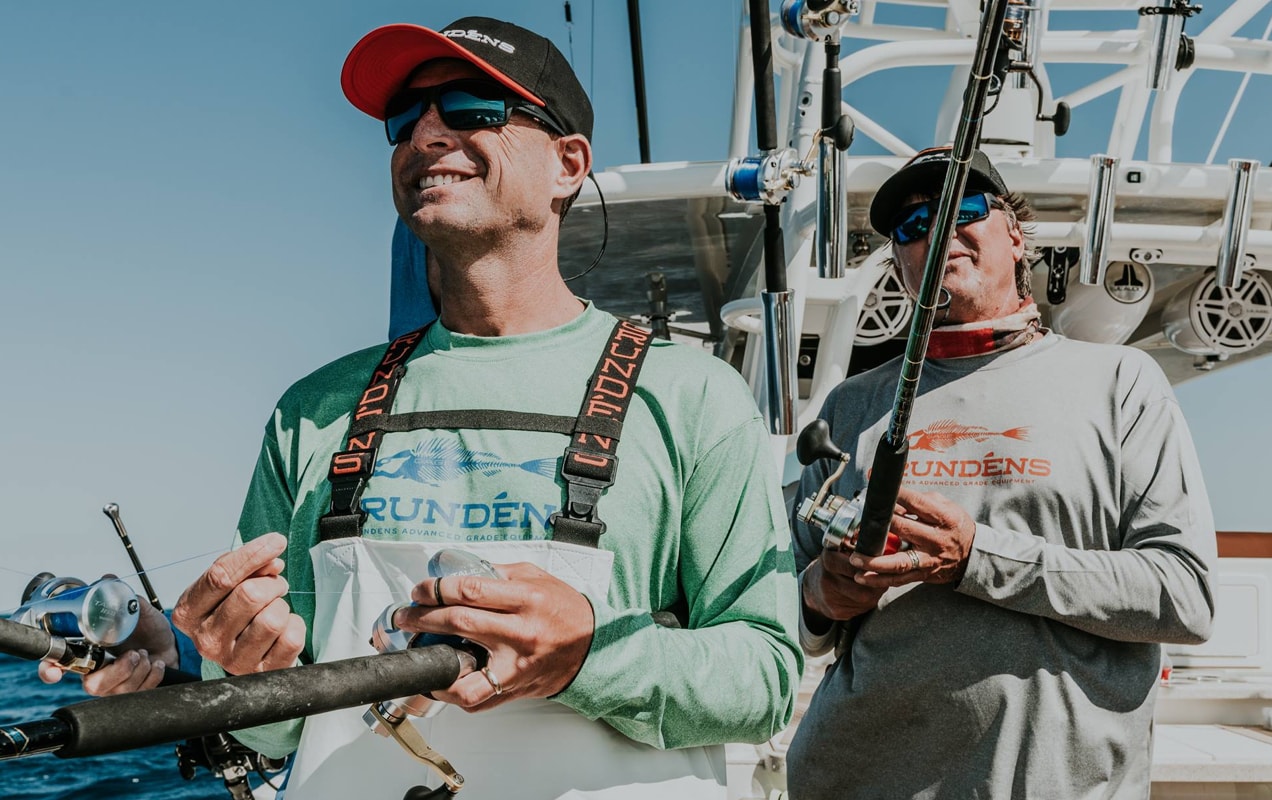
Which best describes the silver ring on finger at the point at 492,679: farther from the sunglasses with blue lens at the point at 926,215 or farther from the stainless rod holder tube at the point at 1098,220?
the stainless rod holder tube at the point at 1098,220

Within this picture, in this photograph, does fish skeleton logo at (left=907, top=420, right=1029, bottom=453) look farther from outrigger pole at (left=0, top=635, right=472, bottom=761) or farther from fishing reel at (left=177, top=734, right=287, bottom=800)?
outrigger pole at (left=0, top=635, right=472, bottom=761)

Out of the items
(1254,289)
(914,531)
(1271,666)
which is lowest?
(1271,666)

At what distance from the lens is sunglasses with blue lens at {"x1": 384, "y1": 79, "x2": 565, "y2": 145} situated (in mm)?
1833

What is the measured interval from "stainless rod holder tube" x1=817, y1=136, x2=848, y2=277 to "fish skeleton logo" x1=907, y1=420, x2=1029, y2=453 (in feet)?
3.07

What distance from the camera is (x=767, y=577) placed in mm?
1693

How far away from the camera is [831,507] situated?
8.42 ft

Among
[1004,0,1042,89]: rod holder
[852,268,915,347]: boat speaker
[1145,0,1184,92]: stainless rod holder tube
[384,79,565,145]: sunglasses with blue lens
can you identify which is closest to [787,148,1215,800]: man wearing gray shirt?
[1004,0,1042,89]: rod holder

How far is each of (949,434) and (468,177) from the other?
1.29 m

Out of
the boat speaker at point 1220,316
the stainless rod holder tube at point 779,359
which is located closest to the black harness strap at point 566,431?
the stainless rod holder tube at point 779,359

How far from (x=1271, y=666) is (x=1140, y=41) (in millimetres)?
2660

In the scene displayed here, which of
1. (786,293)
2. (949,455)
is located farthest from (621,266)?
(949,455)

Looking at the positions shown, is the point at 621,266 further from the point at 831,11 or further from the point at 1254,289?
the point at 831,11

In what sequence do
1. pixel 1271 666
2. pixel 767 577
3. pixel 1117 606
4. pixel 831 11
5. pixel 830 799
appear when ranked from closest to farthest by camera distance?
pixel 767 577 < pixel 1117 606 < pixel 830 799 < pixel 831 11 < pixel 1271 666

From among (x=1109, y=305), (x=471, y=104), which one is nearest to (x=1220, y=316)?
(x=1109, y=305)
